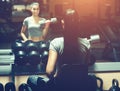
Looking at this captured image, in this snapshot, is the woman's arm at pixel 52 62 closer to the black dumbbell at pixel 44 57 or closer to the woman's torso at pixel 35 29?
the black dumbbell at pixel 44 57

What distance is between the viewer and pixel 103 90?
17.9 feet

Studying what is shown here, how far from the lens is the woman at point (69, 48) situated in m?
4.02

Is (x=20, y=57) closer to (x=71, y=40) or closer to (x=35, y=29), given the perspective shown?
(x=35, y=29)

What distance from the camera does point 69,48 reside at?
159 inches

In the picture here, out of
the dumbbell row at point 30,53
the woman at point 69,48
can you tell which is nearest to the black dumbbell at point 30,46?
the dumbbell row at point 30,53

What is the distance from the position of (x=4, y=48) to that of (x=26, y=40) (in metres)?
0.70

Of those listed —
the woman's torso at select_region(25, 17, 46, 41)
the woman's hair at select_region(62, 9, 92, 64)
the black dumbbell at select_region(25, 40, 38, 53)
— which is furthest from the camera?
the woman's torso at select_region(25, 17, 46, 41)

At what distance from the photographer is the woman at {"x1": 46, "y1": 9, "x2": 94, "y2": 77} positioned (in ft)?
13.2

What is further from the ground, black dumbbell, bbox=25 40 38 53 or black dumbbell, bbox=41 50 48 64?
black dumbbell, bbox=25 40 38 53

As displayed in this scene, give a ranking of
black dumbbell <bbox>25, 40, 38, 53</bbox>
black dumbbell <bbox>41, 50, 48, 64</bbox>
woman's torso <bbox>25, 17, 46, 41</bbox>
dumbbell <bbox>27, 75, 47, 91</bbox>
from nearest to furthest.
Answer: dumbbell <bbox>27, 75, 47, 91</bbox>
black dumbbell <bbox>41, 50, 48, 64</bbox>
black dumbbell <bbox>25, 40, 38, 53</bbox>
woman's torso <bbox>25, 17, 46, 41</bbox>

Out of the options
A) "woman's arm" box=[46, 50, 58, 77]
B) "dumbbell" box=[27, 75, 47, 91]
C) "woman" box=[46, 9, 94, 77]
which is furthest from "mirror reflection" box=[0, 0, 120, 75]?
"dumbbell" box=[27, 75, 47, 91]

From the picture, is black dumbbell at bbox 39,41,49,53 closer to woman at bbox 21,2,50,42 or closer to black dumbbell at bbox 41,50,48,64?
black dumbbell at bbox 41,50,48,64

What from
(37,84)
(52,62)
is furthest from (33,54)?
(52,62)

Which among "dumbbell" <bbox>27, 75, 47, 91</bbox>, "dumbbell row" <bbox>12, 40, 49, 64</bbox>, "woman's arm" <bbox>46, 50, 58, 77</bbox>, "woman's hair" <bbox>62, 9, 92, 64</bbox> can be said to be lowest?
"dumbbell" <bbox>27, 75, 47, 91</bbox>
